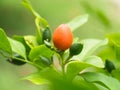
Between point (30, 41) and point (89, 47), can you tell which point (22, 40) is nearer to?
point (30, 41)

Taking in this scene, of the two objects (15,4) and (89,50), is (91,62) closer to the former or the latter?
(89,50)

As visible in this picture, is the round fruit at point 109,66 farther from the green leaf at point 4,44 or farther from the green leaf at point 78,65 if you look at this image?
the green leaf at point 4,44

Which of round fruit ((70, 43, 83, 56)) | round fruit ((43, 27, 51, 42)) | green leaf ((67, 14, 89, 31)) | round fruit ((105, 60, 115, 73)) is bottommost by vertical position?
round fruit ((105, 60, 115, 73))

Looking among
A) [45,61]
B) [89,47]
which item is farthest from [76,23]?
[45,61]

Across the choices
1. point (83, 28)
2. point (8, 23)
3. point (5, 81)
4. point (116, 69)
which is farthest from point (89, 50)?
point (8, 23)

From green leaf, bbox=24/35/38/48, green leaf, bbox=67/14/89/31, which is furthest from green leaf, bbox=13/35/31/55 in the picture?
green leaf, bbox=67/14/89/31

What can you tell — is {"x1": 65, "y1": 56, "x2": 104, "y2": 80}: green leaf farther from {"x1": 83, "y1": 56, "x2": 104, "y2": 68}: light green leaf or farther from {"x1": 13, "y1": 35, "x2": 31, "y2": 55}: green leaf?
{"x1": 13, "y1": 35, "x2": 31, "y2": 55}: green leaf
